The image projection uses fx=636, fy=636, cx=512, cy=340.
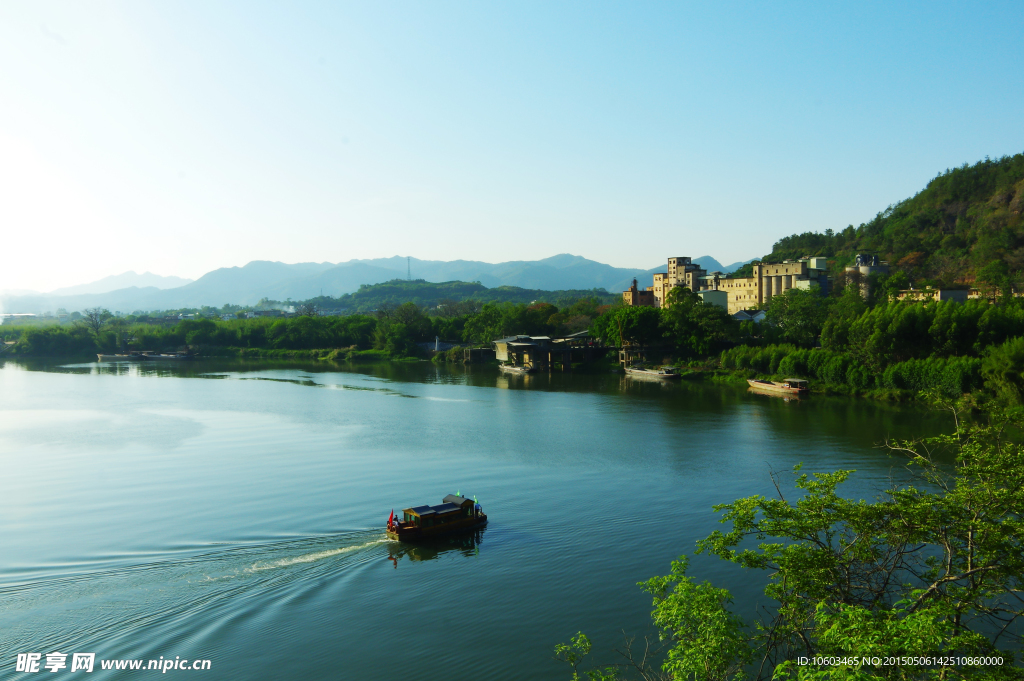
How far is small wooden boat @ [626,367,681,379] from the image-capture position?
3991 centimetres

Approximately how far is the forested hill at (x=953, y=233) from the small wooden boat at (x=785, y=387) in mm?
21467

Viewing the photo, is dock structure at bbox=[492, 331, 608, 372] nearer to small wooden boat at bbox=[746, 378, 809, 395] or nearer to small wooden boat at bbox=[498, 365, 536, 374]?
small wooden boat at bbox=[498, 365, 536, 374]

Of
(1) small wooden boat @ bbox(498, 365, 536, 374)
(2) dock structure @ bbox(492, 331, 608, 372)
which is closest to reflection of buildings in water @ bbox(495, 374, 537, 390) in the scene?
(1) small wooden boat @ bbox(498, 365, 536, 374)

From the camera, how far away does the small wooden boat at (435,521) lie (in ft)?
43.1

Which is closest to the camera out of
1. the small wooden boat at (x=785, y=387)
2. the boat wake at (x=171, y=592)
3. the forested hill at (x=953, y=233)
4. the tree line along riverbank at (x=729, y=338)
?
the boat wake at (x=171, y=592)

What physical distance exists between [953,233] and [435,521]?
76.5 metres

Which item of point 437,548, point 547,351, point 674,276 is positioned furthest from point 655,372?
point 674,276

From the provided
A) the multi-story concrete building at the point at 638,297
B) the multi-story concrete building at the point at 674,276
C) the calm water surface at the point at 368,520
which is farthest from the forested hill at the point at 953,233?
the calm water surface at the point at 368,520

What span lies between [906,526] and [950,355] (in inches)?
1087

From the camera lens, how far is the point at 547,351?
1948 inches

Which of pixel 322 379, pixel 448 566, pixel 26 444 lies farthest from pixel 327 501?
pixel 322 379

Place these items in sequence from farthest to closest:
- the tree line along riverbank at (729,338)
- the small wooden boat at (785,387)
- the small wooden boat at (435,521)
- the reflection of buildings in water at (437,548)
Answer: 1. the small wooden boat at (785,387)
2. the tree line along riverbank at (729,338)
3. the small wooden boat at (435,521)
4. the reflection of buildings in water at (437,548)

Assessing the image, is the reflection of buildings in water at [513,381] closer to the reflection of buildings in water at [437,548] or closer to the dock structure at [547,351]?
the dock structure at [547,351]

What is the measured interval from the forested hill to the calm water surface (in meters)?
34.8
